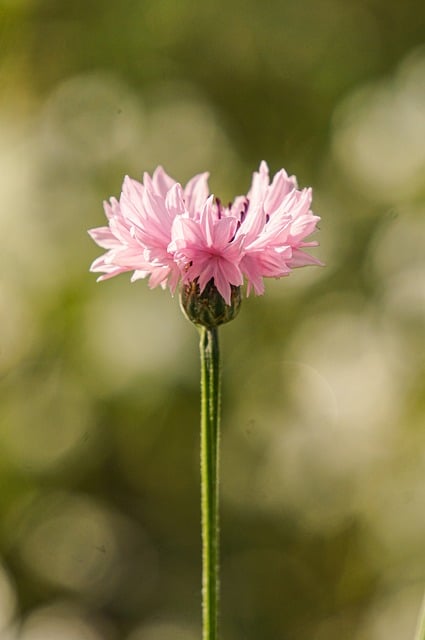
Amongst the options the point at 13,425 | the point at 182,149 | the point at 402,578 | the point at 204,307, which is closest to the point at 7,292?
the point at 13,425

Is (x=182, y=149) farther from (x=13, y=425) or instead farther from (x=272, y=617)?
(x=272, y=617)

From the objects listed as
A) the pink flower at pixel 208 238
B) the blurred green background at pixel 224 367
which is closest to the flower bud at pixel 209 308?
the pink flower at pixel 208 238

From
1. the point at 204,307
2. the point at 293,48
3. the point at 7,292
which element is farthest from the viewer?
the point at 293,48

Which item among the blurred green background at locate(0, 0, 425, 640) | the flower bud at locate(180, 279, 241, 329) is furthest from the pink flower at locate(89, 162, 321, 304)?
the blurred green background at locate(0, 0, 425, 640)

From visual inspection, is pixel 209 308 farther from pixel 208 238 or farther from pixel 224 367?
pixel 224 367

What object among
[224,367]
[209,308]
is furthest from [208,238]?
[224,367]

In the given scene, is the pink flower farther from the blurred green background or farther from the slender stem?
the blurred green background

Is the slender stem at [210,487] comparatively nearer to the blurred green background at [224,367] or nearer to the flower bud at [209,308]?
the flower bud at [209,308]
